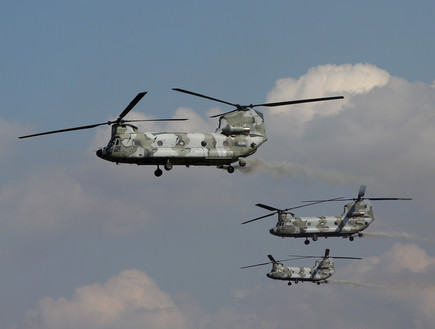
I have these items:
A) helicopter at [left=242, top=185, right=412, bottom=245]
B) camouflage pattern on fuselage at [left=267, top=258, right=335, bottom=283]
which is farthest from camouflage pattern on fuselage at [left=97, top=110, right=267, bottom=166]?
camouflage pattern on fuselage at [left=267, top=258, right=335, bottom=283]

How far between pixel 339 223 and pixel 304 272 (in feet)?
73.7

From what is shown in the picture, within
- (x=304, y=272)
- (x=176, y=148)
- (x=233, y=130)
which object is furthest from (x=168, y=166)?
(x=304, y=272)

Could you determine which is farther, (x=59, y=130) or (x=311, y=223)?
(x=311, y=223)

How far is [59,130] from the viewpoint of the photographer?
67625mm

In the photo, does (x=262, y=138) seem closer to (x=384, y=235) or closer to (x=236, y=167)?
(x=236, y=167)

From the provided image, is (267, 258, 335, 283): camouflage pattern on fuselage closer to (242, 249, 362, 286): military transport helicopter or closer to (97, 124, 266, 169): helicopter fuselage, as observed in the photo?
(242, 249, 362, 286): military transport helicopter

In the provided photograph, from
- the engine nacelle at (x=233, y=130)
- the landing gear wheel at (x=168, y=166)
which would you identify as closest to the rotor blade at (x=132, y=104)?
the landing gear wheel at (x=168, y=166)

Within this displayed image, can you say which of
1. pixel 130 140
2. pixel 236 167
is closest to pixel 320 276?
pixel 236 167

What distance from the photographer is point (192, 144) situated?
72500 millimetres

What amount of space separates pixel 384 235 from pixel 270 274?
77.6ft

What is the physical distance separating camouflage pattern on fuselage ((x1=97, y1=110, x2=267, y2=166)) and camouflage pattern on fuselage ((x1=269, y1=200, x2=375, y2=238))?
42.2 meters

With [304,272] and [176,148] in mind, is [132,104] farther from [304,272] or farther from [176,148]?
[304,272]

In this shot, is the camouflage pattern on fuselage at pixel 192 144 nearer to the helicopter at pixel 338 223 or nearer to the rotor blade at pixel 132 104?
the rotor blade at pixel 132 104

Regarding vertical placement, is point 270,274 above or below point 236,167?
below
